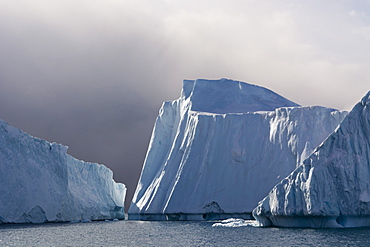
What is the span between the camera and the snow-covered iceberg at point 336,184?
64.3 feet

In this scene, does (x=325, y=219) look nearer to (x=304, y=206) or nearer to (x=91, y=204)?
(x=304, y=206)

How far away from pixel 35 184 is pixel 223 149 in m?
12.6

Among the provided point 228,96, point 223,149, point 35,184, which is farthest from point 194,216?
point 35,184

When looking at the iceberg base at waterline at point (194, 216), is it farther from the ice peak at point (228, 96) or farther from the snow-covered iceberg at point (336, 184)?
the snow-covered iceberg at point (336, 184)

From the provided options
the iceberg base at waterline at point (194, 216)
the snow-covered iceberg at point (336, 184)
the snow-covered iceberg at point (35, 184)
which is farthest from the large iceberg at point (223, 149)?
the snow-covered iceberg at point (336, 184)

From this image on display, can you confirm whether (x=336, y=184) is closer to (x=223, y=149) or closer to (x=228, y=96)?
(x=223, y=149)

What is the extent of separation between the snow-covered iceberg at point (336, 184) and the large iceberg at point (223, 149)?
9.34m

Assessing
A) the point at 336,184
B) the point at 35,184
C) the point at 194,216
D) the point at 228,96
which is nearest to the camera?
the point at 336,184

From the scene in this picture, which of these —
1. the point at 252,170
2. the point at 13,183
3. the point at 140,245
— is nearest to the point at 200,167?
the point at 252,170

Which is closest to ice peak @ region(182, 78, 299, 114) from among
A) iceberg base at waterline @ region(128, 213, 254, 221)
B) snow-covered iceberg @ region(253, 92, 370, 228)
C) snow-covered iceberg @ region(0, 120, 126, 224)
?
iceberg base at waterline @ region(128, 213, 254, 221)

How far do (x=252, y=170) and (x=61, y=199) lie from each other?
12.8m

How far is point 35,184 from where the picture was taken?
31.5 metres

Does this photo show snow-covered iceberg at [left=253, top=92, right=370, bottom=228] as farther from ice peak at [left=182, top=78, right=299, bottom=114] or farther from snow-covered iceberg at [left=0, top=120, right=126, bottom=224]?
ice peak at [left=182, top=78, right=299, bottom=114]

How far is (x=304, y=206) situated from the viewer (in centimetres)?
2011
